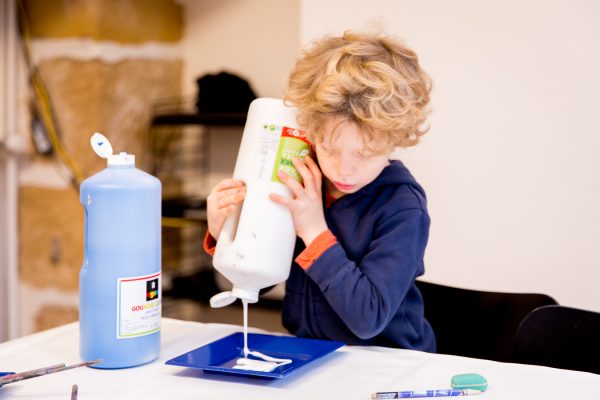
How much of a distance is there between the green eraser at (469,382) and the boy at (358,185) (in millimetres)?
200

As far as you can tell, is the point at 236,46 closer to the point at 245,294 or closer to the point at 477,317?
the point at 477,317

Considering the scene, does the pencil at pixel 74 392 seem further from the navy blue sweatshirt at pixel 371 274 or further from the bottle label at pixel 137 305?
the navy blue sweatshirt at pixel 371 274

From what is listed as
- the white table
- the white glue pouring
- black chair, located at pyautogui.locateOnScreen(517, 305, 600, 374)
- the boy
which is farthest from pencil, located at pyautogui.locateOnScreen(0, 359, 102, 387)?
black chair, located at pyautogui.locateOnScreen(517, 305, 600, 374)

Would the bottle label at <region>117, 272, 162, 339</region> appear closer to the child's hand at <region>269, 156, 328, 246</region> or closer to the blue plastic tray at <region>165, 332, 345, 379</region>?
the blue plastic tray at <region>165, 332, 345, 379</region>

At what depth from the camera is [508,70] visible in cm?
177

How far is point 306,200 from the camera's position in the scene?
117cm

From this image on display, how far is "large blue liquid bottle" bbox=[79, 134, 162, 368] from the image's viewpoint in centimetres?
103

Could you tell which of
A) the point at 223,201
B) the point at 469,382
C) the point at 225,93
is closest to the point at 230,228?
the point at 223,201

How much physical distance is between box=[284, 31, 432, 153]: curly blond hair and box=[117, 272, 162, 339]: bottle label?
33cm

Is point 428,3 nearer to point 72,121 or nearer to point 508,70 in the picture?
point 508,70

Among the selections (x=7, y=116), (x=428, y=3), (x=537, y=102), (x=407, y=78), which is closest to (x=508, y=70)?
(x=537, y=102)

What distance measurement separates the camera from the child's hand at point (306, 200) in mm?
1154

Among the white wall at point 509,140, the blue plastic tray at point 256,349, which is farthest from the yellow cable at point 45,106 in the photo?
the blue plastic tray at point 256,349

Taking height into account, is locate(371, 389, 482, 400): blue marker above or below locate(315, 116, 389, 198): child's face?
below
